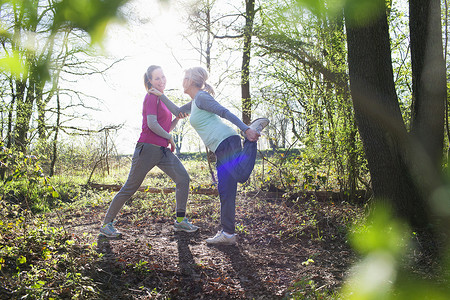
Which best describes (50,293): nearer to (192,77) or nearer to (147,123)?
(147,123)

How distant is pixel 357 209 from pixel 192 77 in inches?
114

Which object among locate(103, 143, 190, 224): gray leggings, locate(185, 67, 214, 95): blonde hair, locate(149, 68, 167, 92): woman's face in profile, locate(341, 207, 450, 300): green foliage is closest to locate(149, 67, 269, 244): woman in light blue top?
locate(185, 67, 214, 95): blonde hair

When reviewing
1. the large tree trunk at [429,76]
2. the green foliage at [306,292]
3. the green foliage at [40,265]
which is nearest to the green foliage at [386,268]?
the green foliage at [306,292]

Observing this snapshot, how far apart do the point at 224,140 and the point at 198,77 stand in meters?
0.75

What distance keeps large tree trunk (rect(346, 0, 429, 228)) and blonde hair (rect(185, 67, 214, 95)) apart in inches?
60.2

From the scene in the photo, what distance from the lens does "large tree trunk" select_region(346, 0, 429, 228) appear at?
3281mm

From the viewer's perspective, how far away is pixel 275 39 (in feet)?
17.2

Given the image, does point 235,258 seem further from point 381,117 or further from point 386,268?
point 381,117

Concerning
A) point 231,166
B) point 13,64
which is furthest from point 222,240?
point 13,64

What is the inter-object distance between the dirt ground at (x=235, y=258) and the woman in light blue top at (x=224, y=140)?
440mm

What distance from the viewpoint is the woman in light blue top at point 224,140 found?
10.6 ft

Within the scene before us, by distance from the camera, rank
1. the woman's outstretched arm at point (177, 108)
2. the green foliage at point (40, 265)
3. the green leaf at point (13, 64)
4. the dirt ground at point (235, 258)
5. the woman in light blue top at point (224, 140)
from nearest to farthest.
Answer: the green leaf at point (13, 64), the green foliage at point (40, 265), the dirt ground at point (235, 258), the woman in light blue top at point (224, 140), the woman's outstretched arm at point (177, 108)

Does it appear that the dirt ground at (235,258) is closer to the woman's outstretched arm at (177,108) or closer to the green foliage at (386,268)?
the green foliage at (386,268)

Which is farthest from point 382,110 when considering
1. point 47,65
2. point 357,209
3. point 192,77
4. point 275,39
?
point 47,65
